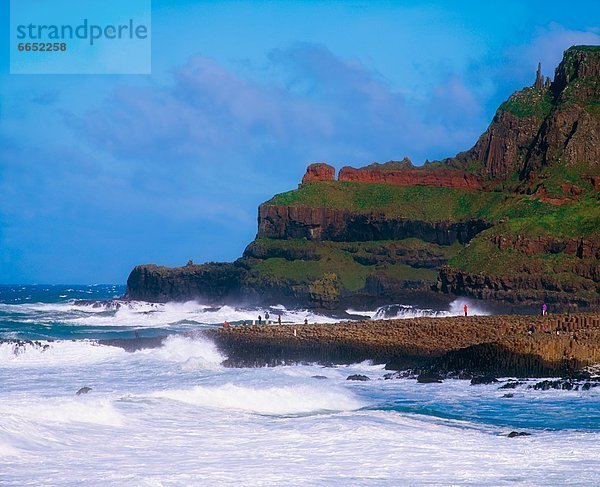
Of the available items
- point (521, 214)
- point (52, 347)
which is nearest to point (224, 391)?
point (52, 347)

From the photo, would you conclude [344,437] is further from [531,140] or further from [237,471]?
[531,140]

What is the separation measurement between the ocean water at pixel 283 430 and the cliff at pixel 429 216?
2088 inches

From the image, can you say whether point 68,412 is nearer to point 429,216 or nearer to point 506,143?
point 429,216

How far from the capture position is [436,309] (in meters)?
80.5

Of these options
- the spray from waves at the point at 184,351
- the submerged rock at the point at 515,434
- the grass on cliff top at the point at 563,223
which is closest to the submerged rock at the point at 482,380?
the submerged rock at the point at 515,434

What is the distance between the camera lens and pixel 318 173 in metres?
143

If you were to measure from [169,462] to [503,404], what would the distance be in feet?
43.8

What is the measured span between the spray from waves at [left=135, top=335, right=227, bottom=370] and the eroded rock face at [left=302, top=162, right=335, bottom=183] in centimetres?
9204

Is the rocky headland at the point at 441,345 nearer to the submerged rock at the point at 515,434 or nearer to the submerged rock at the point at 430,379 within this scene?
the submerged rock at the point at 430,379

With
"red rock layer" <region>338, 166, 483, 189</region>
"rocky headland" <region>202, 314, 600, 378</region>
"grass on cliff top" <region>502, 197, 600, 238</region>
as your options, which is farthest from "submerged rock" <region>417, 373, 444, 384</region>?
"red rock layer" <region>338, 166, 483, 189</region>

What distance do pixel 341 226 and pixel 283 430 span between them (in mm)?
106877

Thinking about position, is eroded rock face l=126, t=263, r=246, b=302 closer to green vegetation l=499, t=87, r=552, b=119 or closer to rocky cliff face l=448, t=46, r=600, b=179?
rocky cliff face l=448, t=46, r=600, b=179

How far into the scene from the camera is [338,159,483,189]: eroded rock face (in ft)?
445

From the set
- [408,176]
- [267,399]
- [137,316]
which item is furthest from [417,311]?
[408,176]
